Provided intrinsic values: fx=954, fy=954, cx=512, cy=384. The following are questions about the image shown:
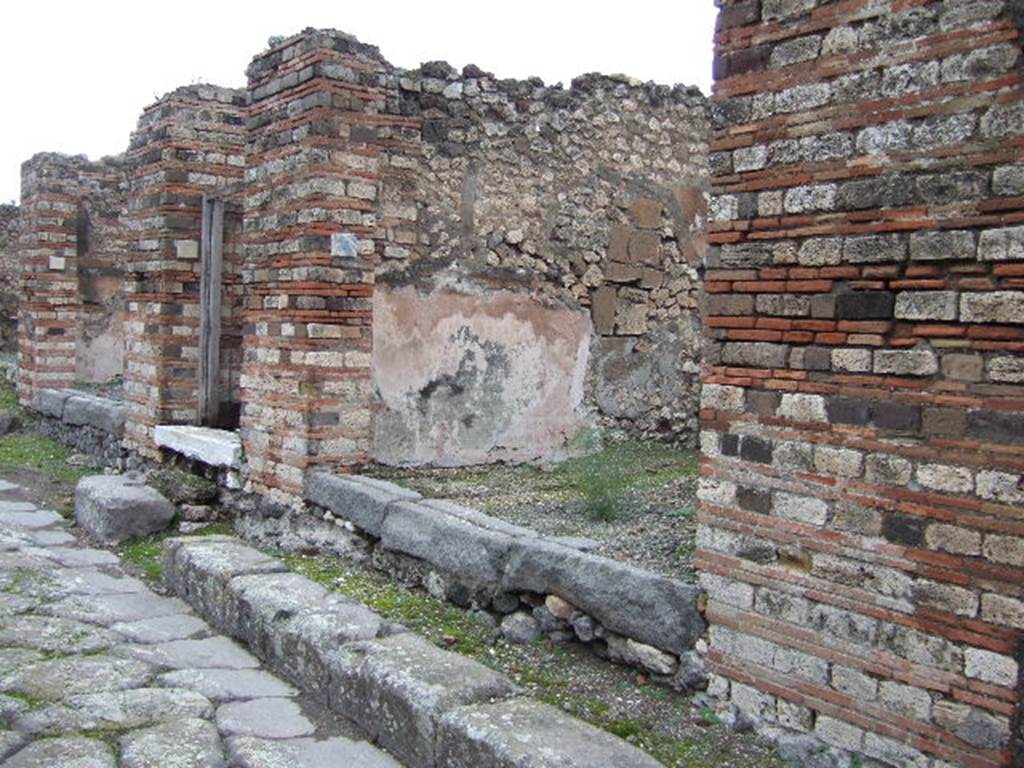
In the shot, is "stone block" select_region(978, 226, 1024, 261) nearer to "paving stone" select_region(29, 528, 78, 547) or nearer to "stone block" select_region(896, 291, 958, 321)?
"stone block" select_region(896, 291, 958, 321)

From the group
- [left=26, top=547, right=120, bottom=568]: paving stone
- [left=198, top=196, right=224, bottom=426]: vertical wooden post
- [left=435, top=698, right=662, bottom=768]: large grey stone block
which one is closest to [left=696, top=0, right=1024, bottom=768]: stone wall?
[left=435, top=698, right=662, bottom=768]: large grey stone block

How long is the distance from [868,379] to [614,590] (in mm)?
1445

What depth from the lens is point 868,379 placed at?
10.9ft

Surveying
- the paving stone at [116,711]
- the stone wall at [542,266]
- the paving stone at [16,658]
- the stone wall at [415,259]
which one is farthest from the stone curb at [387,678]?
the stone wall at [542,266]

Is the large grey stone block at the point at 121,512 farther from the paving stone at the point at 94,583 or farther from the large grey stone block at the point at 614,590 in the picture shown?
the large grey stone block at the point at 614,590

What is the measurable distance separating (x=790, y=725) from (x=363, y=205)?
4274 millimetres

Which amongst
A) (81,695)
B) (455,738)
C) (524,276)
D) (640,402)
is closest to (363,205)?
(524,276)

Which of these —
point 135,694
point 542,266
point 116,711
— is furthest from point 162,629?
point 542,266

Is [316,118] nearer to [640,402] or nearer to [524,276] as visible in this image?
[524,276]

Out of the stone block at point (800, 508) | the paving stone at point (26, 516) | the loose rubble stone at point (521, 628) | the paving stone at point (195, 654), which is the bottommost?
the paving stone at point (195, 654)

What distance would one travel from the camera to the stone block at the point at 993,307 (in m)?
2.96

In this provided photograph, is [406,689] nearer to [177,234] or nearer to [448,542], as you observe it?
[448,542]

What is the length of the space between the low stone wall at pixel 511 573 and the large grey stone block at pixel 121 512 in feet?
4.34

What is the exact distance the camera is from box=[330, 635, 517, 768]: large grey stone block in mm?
3637
